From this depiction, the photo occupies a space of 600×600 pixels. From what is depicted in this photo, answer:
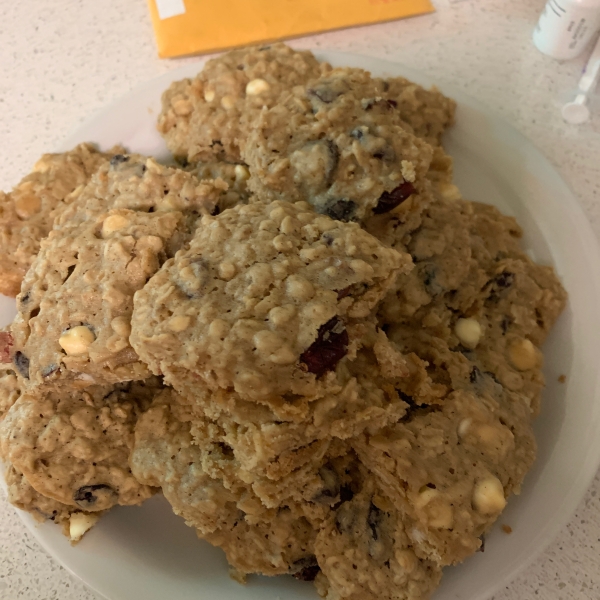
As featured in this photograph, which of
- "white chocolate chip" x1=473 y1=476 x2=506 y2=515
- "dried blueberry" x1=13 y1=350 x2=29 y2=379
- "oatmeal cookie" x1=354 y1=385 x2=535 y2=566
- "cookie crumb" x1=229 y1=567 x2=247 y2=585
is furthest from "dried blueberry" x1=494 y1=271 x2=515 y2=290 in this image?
"dried blueberry" x1=13 y1=350 x2=29 y2=379

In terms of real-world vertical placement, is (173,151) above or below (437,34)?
below

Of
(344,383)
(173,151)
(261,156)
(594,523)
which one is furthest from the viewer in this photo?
(173,151)

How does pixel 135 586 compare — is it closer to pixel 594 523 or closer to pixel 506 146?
pixel 594 523

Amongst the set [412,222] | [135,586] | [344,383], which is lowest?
[135,586]

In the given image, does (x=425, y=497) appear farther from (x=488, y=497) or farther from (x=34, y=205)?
(x=34, y=205)

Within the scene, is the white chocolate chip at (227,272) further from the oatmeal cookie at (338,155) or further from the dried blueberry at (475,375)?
the dried blueberry at (475,375)

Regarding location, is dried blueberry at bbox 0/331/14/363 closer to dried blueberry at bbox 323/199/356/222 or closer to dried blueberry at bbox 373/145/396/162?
dried blueberry at bbox 323/199/356/222

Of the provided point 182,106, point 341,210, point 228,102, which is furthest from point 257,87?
point 341,210

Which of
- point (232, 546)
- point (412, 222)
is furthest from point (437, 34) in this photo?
point (232, 546)
